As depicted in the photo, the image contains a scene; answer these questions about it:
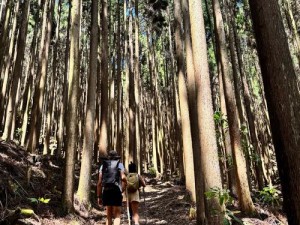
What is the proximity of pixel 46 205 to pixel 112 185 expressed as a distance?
6.49 feet

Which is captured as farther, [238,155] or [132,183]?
[238,155]

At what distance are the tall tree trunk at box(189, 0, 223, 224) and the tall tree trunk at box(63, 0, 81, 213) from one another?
3500 millimetres

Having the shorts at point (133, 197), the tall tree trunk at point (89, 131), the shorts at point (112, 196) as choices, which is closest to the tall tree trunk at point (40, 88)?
the tall tree trunk at point (89, 131)

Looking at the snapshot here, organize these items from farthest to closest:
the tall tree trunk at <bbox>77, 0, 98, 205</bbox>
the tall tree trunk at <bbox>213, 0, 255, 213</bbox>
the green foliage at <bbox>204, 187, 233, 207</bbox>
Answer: the tall tree trunk at <bbox>77, 0, 98, 205</bbox>
the tall tree trunk at <bbox>213, 0, 255, 213</bbox>
the green foliage at <bbox>204, 187, 233, 207</bbox>

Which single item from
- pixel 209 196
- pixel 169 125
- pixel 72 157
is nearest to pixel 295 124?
pixel 209 196

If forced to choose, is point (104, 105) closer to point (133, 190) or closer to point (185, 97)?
point (185, 97)

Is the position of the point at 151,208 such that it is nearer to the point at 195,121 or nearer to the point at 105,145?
the point at 105,145

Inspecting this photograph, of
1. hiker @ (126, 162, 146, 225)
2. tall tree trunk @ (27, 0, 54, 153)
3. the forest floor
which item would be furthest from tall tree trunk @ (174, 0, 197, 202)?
tall tree trunk @ (27, 0, 54, 153)

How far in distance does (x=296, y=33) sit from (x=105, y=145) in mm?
10822

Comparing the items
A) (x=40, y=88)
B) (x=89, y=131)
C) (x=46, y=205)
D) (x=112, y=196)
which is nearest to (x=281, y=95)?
(x=112, y=196)

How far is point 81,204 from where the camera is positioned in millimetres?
7961

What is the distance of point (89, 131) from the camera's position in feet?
29.1

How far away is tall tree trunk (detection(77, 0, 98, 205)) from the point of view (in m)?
8.23

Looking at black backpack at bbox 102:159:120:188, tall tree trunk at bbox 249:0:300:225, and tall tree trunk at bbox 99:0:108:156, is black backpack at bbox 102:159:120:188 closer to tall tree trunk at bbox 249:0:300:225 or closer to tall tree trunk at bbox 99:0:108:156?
tall tree trunk at bbox 249:0:300:225
